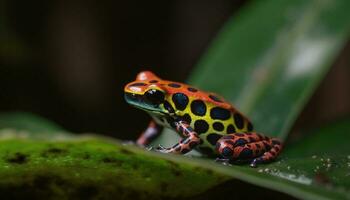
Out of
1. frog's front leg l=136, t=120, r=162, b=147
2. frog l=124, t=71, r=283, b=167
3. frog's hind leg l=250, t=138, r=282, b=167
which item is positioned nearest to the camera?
frog's hind leg l=250, t=138, r=282, b=167

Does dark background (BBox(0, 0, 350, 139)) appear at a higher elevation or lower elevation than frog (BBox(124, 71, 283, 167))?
lower

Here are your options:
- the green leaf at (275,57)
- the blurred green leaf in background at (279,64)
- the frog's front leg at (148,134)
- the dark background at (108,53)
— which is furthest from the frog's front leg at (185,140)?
the dark background at (108,53)

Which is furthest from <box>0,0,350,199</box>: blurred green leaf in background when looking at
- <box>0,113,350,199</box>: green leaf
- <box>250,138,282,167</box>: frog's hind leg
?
<box>0,113,350,199</box>: green leaf

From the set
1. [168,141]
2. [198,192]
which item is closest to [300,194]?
[198,192]

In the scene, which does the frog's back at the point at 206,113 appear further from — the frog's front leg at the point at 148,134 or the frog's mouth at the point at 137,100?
the frog's front leg at the point at 148,134

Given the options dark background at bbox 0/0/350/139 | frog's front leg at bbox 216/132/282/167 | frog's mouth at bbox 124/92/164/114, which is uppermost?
frog's mouth at bbox 124/92/164/114

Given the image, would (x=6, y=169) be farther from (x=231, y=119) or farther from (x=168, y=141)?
(x=168, y=141)

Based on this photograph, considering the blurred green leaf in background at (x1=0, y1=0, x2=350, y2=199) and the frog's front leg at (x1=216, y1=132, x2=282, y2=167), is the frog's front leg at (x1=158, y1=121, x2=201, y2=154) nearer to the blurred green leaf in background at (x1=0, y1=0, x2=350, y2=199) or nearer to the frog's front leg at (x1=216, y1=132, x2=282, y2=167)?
the frog's front leg at (x1=216, y1=132, x2=282, y2=167)
